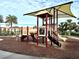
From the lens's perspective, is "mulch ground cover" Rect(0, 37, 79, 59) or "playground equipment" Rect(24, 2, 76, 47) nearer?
"mulch ground cover" Rect(0, 37, 79, 59)

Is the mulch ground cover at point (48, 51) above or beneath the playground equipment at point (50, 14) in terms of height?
beneath

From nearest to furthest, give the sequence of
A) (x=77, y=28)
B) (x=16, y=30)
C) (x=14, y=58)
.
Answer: (x=14, y=58) → (x=16, y=30) → (x=77, y=28)

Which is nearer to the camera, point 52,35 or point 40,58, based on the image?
point 40,58

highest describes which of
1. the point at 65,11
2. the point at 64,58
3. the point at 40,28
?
the point at 65,11

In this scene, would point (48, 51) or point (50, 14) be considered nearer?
point (48, 51)

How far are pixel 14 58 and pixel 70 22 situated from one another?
63004 mm

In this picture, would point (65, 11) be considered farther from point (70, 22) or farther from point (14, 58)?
point (70, 22)

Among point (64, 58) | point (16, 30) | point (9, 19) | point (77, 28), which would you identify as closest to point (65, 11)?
point (64, 58)

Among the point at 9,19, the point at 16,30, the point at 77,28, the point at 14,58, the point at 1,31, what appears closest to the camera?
the point at 14,58

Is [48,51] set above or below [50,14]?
below

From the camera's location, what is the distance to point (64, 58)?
12086 millimetres

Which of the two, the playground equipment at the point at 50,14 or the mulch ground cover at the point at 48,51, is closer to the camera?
the mulch ground cover at the point at 48,51

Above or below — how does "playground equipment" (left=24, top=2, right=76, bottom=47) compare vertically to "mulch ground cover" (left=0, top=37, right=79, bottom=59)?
above

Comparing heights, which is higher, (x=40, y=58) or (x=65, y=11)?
(x=65, y=11)
